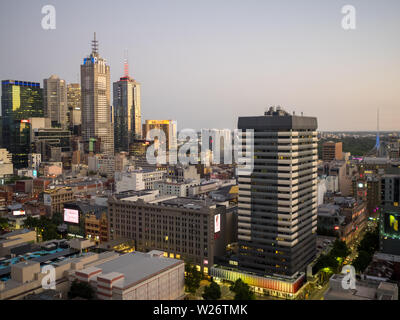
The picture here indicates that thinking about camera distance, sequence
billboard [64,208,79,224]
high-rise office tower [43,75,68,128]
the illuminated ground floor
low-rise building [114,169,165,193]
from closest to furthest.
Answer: the illuminated ground floor < billboard [64,208,79,224] < low-rise building [114,169,165,193] < high-rise office tower [43,75,68,128]

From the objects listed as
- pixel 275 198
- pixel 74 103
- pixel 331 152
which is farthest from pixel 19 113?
pixel 275 198

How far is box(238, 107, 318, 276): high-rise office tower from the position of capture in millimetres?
34375

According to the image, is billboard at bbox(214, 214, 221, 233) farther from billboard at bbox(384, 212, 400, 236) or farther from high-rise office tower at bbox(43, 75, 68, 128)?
high-rise office tower at bbox(43, 75, 68, 128)

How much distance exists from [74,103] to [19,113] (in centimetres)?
3927

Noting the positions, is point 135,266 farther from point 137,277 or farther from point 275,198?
point 275,198

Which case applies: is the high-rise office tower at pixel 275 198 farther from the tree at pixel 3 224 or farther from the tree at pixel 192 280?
the tree at pixel 3 224

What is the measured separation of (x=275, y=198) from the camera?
114ft

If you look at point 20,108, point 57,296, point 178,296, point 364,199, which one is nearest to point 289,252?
point 178,296

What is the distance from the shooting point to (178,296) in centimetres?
3234

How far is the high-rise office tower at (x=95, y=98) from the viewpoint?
14738 cm

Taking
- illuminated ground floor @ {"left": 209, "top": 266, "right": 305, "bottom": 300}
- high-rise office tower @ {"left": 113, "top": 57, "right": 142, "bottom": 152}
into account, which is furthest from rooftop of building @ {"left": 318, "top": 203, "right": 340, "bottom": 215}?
high-rise office tower @ {"left": 113, "top": 57, "right": 142, "bottom": 152}

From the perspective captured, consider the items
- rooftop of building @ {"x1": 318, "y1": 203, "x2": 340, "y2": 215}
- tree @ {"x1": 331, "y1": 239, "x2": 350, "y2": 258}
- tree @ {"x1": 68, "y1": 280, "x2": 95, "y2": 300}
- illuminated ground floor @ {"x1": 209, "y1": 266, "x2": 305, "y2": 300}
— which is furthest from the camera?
rooftop of building @ {"x1": 318, "y1": 203, "x2": 340, "y2": 215}

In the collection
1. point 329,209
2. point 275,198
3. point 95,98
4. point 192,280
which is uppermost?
point 95,98

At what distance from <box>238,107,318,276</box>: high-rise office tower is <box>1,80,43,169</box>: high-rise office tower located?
107m
